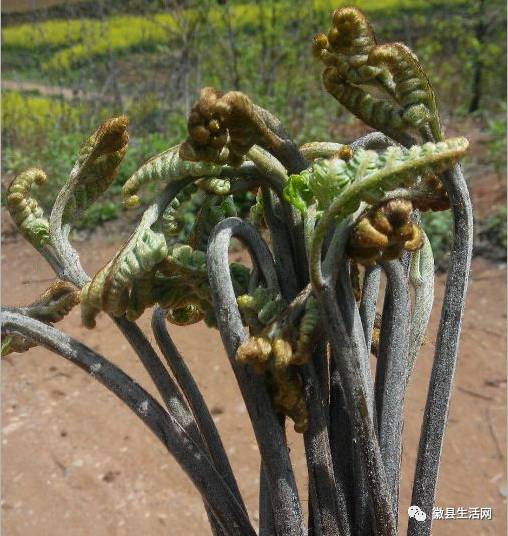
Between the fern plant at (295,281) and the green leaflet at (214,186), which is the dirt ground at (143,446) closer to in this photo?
the fern plant at (295,281)

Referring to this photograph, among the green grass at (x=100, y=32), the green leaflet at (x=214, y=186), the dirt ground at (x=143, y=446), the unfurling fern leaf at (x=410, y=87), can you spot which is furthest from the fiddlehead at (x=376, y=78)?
the green grass at (x=100, y=32)

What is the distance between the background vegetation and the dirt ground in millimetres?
1842

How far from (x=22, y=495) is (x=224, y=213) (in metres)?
2.00

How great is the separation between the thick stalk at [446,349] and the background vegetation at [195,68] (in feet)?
13.6

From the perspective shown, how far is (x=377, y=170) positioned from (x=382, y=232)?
6 cm

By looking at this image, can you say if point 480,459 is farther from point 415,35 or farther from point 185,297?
point 415,35

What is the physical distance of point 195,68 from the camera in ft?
19.9

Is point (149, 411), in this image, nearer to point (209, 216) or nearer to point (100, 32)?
point (209, 216)

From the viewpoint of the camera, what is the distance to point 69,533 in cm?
222

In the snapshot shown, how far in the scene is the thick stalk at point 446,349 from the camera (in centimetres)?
68

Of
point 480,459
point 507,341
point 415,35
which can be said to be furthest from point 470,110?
point 480,459

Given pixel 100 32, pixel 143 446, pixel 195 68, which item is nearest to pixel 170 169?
pixel 143 446

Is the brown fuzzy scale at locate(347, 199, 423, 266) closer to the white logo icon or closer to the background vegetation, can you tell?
the white logo icon

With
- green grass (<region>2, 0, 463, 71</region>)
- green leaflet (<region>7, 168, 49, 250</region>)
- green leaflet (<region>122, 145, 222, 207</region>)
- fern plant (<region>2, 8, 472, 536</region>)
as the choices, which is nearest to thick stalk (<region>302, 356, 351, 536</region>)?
fern plant (<region>2, 8, 472, 536</region>)
